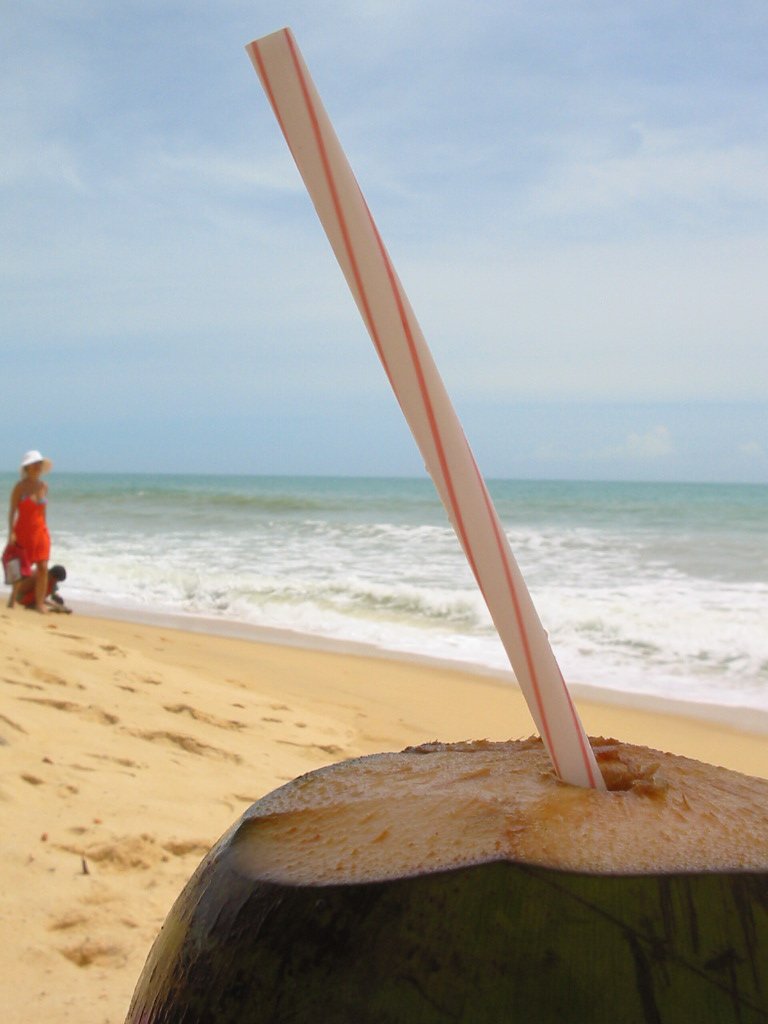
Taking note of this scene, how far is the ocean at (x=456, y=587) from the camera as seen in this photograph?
598cm

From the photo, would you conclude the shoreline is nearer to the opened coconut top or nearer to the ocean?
the ocean

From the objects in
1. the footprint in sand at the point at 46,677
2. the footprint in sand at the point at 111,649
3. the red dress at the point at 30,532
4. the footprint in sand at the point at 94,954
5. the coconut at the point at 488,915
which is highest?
the coconut at the point at 488,915

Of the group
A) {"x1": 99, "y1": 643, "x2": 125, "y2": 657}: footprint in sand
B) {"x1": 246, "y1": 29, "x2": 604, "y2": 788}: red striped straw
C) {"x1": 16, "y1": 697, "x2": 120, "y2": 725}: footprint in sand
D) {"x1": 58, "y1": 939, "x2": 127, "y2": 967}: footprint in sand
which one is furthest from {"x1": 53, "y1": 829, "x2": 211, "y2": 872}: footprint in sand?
{"x1": 99, "y1": 643, "x2": 125, "y2": 657}: footprint in sand

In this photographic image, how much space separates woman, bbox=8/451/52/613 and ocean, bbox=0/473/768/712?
76cm

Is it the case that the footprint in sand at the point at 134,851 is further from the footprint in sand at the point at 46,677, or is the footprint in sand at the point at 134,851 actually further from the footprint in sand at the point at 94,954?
the footprint in sand at the point at 46,677

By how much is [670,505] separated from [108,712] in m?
24.1

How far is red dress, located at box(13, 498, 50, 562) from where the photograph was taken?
816 cm

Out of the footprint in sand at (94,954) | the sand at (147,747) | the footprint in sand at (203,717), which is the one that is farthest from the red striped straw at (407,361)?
the footprint in sand at (203,717)

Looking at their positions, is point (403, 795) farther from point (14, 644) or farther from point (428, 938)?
point (14, 644)

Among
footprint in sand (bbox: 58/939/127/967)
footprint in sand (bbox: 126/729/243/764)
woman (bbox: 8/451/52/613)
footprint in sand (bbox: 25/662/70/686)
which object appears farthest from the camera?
woman (bbox: 8/451/52/613)

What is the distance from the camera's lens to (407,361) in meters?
0.83

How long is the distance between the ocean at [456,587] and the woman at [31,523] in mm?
757

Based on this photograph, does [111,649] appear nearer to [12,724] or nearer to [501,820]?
[12,724]

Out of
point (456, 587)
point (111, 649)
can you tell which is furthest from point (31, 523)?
point (456, 587)
